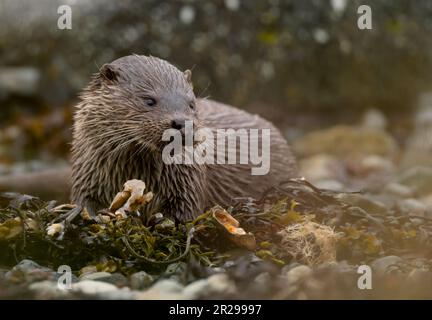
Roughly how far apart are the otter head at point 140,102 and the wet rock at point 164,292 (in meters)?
0.93

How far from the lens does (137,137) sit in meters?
4.23

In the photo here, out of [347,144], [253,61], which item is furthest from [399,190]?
[253,61]

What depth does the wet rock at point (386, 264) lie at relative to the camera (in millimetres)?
3847

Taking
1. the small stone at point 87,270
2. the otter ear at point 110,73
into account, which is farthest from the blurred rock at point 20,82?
the small stone at point 87,270

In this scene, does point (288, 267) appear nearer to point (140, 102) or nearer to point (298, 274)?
point (298, 274)

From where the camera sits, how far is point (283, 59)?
9.12 m

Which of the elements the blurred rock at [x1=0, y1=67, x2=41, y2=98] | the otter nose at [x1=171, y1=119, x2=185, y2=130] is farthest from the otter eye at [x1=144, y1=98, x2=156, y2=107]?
the blurred rock at [x1=0, y1=67, x2=41, y2=98]

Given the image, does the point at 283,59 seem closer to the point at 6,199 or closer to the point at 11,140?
the point at 11,140

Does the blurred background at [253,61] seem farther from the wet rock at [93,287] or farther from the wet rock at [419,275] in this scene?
the wet rock at [93,287]

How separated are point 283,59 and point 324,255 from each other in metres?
5.28

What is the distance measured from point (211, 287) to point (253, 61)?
591 centimetres

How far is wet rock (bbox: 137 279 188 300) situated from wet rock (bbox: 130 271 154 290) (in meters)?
0.11

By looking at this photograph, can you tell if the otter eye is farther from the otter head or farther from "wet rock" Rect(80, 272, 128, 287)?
"wet rock" Rect(80, 272, 128, 287)

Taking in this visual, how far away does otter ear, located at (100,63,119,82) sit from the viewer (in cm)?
443
